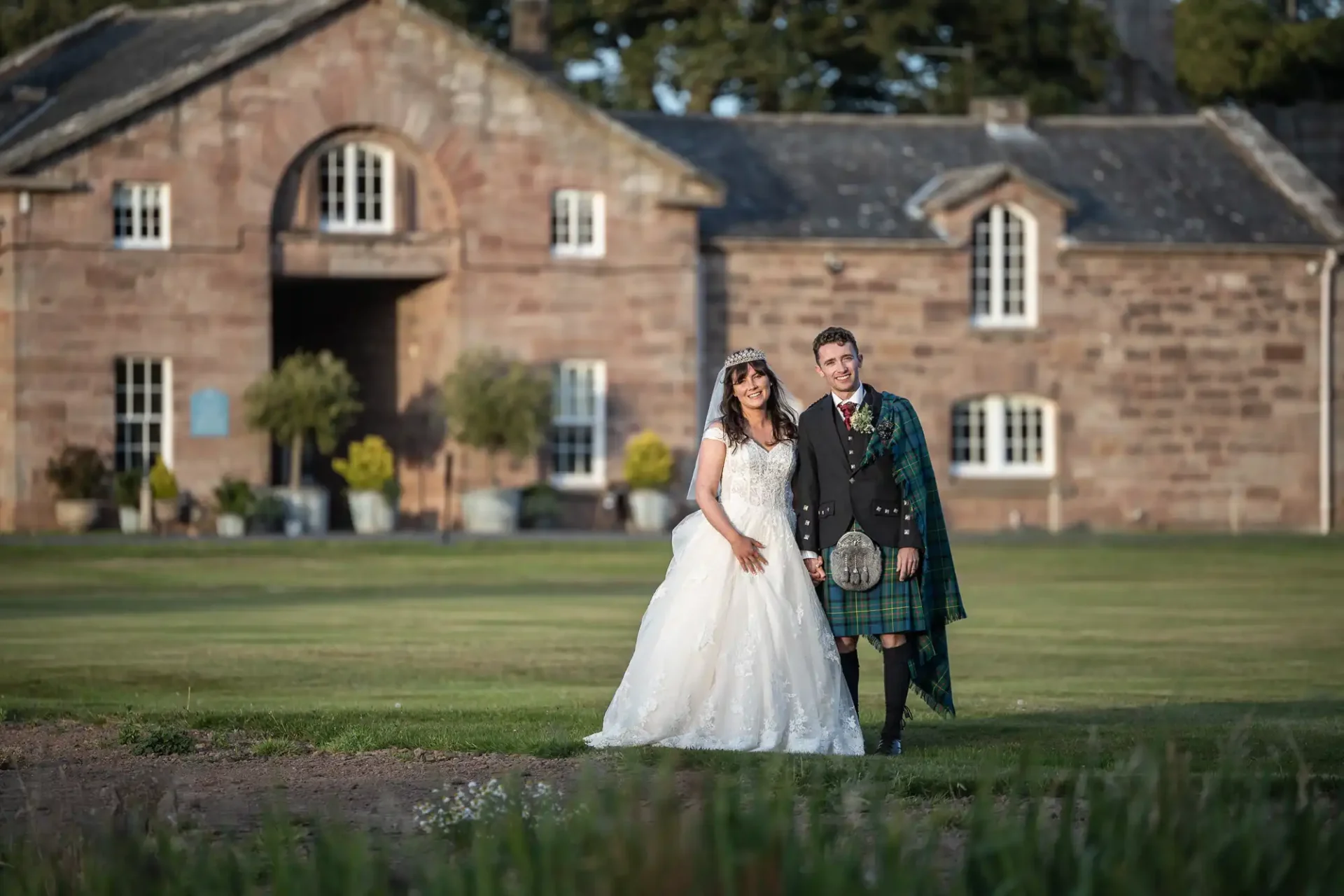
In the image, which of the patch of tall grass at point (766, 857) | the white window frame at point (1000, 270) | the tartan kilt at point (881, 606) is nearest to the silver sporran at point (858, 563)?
the tartan kilt at point (881, 606)

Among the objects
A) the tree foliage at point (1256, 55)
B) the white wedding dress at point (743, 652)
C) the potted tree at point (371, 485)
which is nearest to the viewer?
the white wedding dress at point (743, 652)

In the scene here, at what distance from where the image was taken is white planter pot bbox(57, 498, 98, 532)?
121ft

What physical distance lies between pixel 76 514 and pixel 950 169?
53.2 feet

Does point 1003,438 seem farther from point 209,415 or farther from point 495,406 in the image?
point 209,415

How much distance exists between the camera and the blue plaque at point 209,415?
38.0 meters

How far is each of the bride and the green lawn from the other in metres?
0.43

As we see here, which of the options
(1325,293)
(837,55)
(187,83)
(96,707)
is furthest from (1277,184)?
(96,707)

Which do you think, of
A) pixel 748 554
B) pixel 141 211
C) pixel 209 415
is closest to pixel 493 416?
pixel 209 415

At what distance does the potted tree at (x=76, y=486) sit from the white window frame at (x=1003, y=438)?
1437 centimetres

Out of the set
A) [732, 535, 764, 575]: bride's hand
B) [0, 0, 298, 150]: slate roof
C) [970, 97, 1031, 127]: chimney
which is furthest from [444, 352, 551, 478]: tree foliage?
[732, 535, 764, 575]: bride's hand

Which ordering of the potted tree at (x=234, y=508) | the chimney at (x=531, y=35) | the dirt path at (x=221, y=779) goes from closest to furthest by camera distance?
the dirt path at (x=221, y=779) → the potted tree at (x=234, y=508) → the chimney at (x=531, y=35)

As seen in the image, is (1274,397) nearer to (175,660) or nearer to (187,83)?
(187,83)

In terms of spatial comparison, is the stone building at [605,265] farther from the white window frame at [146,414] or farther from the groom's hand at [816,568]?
the groom's hand at [816,568]

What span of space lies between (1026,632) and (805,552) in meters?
9.71
